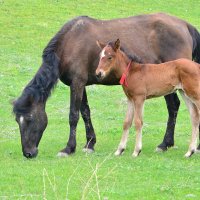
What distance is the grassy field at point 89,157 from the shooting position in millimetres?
9750

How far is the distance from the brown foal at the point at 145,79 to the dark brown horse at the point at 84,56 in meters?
0.51

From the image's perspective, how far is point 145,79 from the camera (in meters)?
→ 12.6

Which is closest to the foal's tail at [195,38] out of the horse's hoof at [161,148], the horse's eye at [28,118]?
the horse's hoof at [161,148]

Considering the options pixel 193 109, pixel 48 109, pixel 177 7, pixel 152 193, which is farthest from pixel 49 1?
pixel 152 193

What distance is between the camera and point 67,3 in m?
38.1

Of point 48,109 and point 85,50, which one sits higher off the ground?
point 85,50

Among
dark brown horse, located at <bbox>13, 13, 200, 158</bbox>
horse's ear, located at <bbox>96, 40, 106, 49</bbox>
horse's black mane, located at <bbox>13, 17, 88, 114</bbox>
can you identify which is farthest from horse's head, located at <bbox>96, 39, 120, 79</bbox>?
horse's black mane, located at <bbox>13, 17, 88, 114</bbox>

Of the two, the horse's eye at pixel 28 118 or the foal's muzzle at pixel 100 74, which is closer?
the foal's muzzle at pixel 100 74

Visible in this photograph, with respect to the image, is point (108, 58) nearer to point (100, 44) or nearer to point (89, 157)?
point (100, 44)

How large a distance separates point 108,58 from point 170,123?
97.2 inches

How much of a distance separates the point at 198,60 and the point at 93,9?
22579 millimetres

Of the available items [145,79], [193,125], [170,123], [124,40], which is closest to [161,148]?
[170,123]

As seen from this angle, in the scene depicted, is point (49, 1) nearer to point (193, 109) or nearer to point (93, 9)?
point (93, 9)

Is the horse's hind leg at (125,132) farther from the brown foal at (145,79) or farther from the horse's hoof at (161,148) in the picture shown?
the horse's hoof at (161,148)
